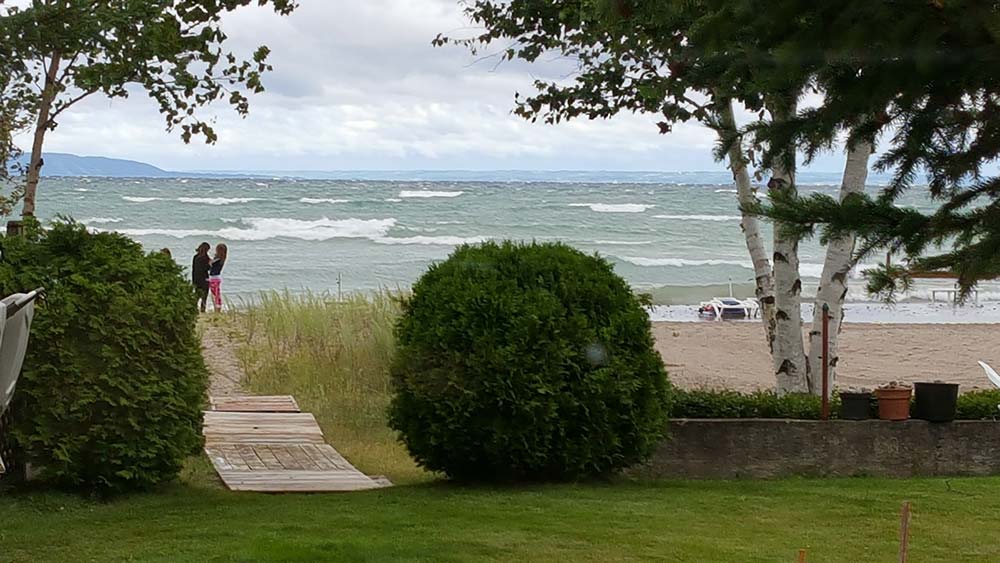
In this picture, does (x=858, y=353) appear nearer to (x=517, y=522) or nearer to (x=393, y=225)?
(x=517, y=522)

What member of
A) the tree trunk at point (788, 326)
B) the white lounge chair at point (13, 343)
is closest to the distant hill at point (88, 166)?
the tree trunk at point (788, 326)

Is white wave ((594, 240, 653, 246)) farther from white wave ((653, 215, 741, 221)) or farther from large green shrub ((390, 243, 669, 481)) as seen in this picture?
large green shrub ((390, 243, 669, 481))

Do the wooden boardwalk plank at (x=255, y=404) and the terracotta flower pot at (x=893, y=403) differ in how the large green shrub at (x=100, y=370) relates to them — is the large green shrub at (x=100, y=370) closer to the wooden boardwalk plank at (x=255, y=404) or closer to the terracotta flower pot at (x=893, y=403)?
the wooden boardwalk plank at (x=255, y=404)

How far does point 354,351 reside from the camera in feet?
41.7

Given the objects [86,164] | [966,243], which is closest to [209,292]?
[966,243]

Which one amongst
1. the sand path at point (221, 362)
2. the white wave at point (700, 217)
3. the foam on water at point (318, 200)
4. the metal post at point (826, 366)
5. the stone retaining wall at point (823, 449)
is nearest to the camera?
the stone retaining wall at point (823, 449)

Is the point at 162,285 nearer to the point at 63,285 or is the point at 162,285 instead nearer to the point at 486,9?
the point at 63,285

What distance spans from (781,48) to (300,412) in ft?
24.3

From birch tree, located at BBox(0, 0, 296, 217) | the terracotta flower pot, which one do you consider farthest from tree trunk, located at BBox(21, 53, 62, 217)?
the terracotta flower pot

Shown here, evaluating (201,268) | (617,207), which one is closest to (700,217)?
(617,207)

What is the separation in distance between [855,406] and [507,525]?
3669 millimetres

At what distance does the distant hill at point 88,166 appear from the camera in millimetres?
64438

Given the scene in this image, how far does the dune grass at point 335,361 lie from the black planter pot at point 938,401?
3532 millimetres

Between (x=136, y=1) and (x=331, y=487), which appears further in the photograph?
(x=136, y=1)
